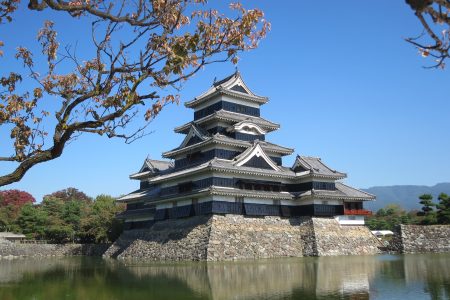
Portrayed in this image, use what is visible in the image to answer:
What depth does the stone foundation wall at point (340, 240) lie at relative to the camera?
33281 mm

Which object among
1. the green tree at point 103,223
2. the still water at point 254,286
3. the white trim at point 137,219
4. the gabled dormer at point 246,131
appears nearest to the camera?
the still water at point 254,286

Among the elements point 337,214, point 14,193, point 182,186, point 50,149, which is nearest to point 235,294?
point 50,149

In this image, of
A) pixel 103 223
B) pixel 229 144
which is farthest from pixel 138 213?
pixel 229 144

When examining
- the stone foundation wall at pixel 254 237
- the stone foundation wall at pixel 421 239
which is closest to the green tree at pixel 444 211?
the stone foundation wall at pixel 421 239

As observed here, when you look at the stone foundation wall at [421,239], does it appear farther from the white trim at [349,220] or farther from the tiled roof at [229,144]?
the tiled roof at [229,144]

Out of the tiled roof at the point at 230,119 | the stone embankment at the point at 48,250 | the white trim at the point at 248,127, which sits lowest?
the stone embankment at the point at 48,250

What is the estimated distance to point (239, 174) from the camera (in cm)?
3319

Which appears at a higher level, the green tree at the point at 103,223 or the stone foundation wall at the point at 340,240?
the green tree at the point at 103,223

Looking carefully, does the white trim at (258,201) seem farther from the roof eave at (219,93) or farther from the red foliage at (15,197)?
the red foliage at (15,197)

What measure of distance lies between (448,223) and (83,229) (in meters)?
41.0

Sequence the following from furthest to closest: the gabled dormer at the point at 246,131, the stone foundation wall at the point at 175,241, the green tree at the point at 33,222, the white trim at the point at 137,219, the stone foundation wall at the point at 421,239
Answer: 1. the green tree at the point at 33,222
2. the white trim at the point at 137,219
3. the gabled dormer at the point at 246,131
4. the stone foundation wall at the point at 421,239
5. the stone foundation wall at the point at 175,241

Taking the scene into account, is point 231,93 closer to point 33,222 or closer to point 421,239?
point 421,239

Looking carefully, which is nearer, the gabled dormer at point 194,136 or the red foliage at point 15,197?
the gabled dormer at point 194,136

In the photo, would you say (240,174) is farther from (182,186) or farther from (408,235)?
(408,235)
